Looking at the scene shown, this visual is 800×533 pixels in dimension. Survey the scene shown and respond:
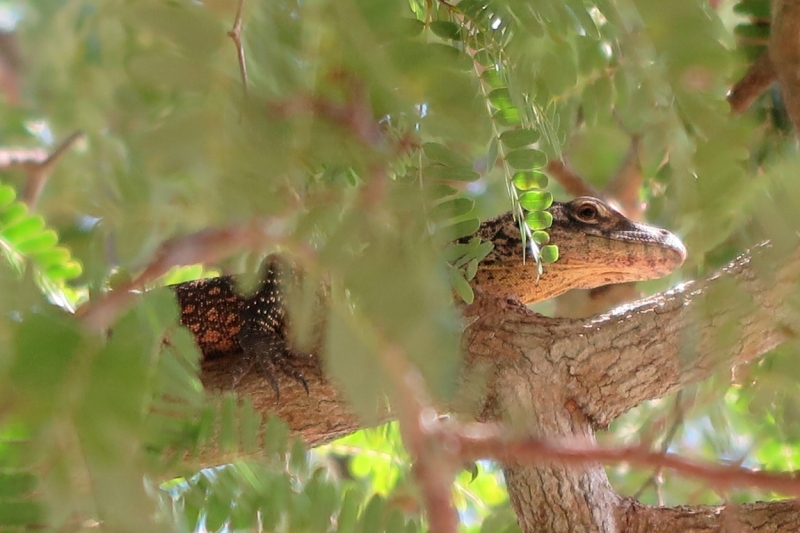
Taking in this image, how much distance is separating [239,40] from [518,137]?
77 cm

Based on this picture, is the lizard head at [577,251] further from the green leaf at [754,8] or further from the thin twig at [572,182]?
the green leaf at [754,8]

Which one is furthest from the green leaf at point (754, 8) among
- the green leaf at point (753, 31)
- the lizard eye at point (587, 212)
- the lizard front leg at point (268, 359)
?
the lizard front leg at point (268, 359)

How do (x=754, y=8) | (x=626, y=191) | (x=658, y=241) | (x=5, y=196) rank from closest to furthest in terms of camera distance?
(x=5, y=196) < (x=754, y=8) < (x=658, y=241) < (x=626, y=191)

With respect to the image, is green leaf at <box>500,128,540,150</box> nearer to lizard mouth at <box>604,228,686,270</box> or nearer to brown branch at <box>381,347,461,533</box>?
brown branch at <box>381,347,461,533</box>

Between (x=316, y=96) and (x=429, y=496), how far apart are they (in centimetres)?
42

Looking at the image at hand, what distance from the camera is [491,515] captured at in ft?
7.62

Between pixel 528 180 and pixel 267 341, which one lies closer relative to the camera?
pixel 528 180

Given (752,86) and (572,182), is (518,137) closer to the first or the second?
(752,86)

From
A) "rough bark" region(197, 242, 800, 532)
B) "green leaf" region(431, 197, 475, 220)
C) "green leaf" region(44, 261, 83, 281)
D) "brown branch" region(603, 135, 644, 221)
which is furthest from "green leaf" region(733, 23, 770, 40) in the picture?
"green leaf" region(44, 261, 83, 281)

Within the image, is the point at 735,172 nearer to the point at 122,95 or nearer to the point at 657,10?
the point at 657,10

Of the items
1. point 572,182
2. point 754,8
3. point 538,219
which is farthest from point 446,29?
point 572,182

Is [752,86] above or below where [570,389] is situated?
above

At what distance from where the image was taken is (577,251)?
2.91m

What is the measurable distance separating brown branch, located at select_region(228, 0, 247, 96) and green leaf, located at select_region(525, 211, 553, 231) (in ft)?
3.58
